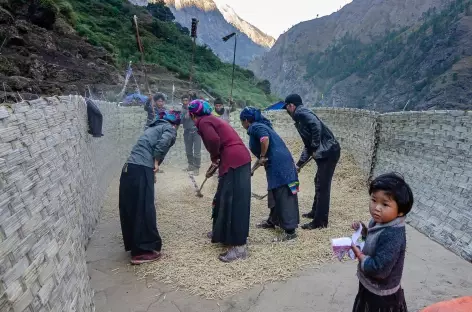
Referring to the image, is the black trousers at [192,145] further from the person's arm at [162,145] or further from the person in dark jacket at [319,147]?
the person's arm at [162,145]

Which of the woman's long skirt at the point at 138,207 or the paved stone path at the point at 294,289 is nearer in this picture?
the paved stone path at the point at 294,289

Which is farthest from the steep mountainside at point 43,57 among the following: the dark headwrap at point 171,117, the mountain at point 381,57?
the mountain at point 381,57

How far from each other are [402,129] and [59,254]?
18.1ft

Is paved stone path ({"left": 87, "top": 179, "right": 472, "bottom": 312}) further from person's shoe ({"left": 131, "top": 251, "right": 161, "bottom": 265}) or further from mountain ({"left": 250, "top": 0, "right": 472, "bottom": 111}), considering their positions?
mountain ({"left": 250, "top": 0, "right": 472, "bottom": 111})

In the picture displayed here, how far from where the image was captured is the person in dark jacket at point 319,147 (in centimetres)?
441

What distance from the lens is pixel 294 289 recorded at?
3236 millimetres

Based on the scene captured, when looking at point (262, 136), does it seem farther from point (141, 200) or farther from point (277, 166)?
point (141, 200)

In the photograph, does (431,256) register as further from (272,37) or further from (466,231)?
(272,37)

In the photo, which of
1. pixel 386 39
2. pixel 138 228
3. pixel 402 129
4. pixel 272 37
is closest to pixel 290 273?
pixel 138 228

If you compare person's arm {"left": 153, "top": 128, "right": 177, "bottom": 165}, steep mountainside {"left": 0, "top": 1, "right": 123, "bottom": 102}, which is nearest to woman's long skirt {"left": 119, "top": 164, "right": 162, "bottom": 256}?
person's arm {"left": 153, "top": 128, "right": 177, "bottom": 165}

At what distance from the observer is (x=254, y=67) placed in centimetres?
10519

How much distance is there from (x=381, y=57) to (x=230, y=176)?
69.5 m

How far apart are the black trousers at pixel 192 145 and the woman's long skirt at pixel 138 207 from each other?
438 cm

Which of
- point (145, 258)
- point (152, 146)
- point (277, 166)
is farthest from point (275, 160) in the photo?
point (145, 258)
